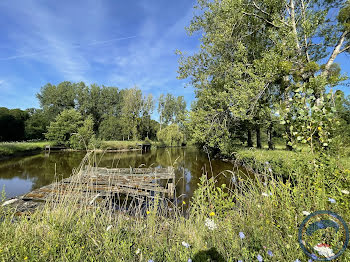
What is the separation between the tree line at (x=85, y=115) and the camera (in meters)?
26.5

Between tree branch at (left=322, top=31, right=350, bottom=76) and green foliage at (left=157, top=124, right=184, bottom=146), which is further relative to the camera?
green foliage at (left=157, top=124, right=184, bottom=146)

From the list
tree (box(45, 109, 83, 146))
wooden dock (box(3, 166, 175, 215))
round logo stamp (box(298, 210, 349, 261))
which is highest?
tree (box(45, 109, 83, 146))

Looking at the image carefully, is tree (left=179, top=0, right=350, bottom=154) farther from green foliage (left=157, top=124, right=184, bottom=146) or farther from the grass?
green foliage (left=157, top=124, right=184, bottom=146)

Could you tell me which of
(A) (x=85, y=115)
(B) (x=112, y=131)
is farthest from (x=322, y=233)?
(A) (x=85, y=115)

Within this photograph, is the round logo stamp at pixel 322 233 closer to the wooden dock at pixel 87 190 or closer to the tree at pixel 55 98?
the wooden dock at pixel 87 190

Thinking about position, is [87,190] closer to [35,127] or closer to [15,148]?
[15,148]

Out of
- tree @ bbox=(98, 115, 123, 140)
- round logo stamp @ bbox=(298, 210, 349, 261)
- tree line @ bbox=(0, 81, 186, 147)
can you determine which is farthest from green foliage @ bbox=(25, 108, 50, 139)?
round logo stamp @ bbox=(298, 210, 349, 261)

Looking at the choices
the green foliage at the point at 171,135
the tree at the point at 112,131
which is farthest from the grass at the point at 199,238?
the tree at the point at 112,131

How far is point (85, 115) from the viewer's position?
39969 millimetres

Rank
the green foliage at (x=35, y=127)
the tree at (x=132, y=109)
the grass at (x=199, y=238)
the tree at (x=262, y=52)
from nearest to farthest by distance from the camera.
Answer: the grass at (x=199, y=238) < the tree at (x=262, y=52) < the green foliage at (x=35, y=127) < the tree at (x=132, y=109)

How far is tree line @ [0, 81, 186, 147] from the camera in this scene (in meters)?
26.5

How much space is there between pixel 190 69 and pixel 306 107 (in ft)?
36.7

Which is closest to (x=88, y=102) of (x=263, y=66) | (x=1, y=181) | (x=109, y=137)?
(x=109, y=137)

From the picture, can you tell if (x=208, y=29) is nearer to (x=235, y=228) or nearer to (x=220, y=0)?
(x=220, y=0)
